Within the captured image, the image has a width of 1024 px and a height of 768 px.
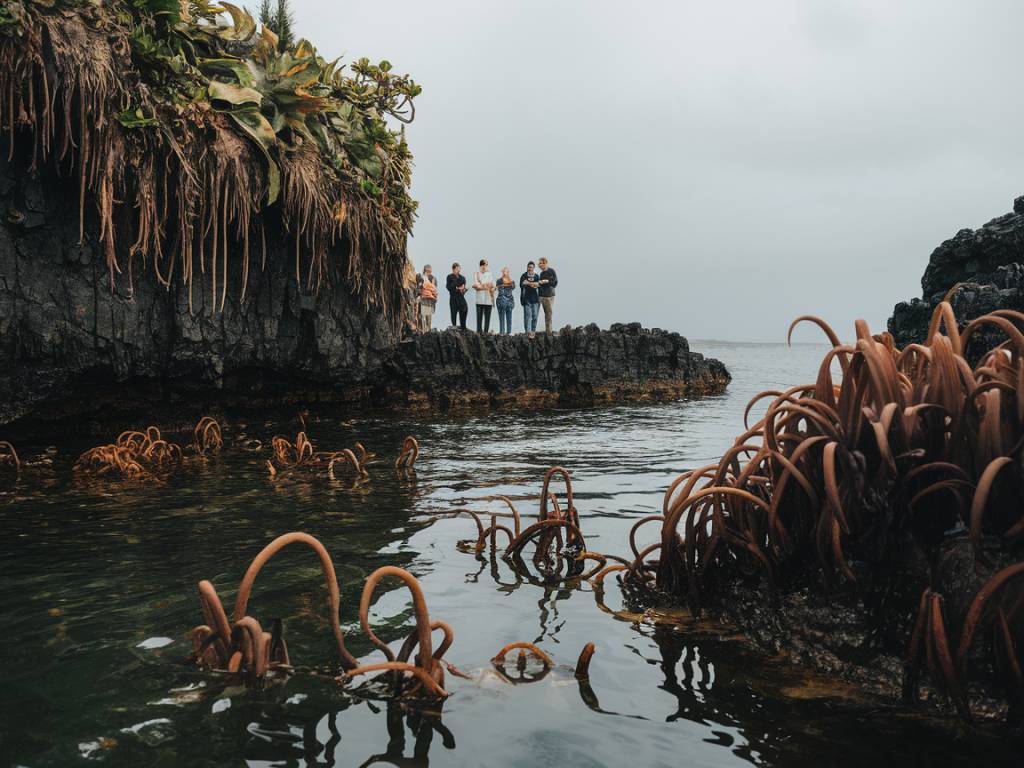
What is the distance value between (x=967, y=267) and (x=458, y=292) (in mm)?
11889

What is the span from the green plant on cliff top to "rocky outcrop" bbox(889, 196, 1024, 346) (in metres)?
8.48

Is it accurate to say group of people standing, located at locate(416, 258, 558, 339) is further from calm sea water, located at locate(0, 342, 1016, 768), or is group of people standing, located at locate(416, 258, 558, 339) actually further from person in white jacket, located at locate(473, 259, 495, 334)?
calm sea water, located at locate(0, 342, 1016, 768)

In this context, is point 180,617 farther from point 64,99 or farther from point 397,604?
point 64,99

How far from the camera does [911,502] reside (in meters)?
2.70

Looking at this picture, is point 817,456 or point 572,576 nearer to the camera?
point 817,456

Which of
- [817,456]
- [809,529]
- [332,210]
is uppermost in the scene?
[332,210]

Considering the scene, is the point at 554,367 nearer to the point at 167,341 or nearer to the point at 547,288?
the point at 547,288

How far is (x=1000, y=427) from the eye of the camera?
255 centimetres

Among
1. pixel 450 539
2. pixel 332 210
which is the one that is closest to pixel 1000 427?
pixel 450 539

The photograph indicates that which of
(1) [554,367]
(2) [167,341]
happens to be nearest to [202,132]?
(2) [167,341]

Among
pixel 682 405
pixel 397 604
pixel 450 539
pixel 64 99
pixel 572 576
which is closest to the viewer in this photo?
pixel 397 604

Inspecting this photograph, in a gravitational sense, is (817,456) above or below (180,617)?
above

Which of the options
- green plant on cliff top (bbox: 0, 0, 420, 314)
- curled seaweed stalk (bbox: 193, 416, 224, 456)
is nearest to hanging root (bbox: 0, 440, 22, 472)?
curled seaweed stalk (bbox: 193, 416, 224, 456)

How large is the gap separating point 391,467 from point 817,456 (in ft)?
19.4
